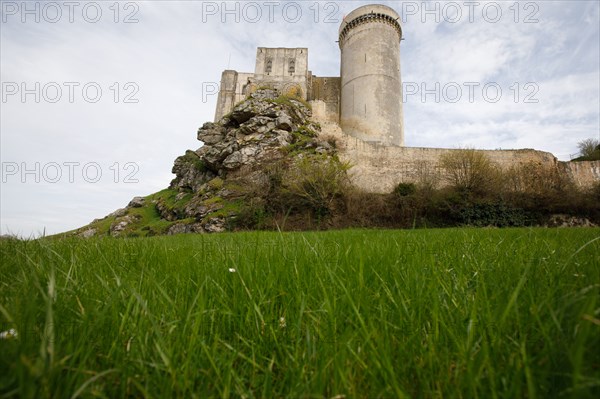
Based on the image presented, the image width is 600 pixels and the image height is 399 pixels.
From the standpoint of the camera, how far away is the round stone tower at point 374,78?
26672 mm

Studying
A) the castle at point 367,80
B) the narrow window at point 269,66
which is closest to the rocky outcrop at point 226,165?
the castle at point 367,80

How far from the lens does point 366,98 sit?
27.2 meters

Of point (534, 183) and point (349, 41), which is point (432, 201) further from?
point (349, 41)

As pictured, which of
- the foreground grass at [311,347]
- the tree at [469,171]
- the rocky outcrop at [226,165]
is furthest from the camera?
the rocky outcrop at [226,165]

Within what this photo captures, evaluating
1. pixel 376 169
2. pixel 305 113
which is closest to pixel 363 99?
pixel 305 113

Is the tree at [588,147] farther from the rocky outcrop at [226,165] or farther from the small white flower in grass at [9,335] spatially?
the small white flower in grass at [9,335]

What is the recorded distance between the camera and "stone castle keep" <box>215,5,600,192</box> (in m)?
20.9

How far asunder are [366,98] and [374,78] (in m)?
2.08

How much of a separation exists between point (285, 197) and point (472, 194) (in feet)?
36.5

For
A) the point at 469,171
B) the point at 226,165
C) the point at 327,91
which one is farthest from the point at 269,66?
the point at 469,171

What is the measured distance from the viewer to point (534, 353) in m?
0.70

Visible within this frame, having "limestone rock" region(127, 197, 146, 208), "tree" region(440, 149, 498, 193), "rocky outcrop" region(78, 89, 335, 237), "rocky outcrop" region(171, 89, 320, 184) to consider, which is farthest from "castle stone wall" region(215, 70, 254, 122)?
"tree" region(440, 149, 498, 193)

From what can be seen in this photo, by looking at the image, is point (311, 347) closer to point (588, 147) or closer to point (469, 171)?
point (469, 171)

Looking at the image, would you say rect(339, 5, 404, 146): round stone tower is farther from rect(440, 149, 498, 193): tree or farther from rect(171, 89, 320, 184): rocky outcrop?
rect(440, 149, 498, 193): tree
